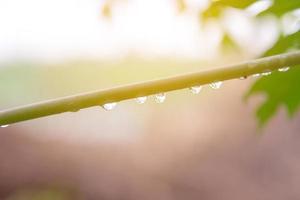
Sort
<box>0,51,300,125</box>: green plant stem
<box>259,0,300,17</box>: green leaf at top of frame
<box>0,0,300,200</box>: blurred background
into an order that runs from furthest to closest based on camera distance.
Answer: <box>0,0,300,200</box>: blurred background < <box>259,0,300,17</box>: green leaf at top of frame < <box>0,51,300,125</box>: green plant stem

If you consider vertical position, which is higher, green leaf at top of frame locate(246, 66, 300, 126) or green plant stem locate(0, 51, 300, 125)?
green plant stem locate(0, 51, 300, 125)

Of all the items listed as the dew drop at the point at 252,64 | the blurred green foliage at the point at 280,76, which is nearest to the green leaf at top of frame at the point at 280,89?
the blurred green foliage at the point at 280,76

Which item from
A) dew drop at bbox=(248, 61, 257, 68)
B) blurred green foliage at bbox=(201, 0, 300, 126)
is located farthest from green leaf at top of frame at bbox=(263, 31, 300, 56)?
dew drop at bbox=(248, 61, 257, 68)

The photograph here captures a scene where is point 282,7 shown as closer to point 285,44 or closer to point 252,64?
point 285,44

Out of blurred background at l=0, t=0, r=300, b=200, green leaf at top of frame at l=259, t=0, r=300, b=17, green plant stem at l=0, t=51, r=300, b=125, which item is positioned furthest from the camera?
blurred background at l=0, t=0, r=300, b=200

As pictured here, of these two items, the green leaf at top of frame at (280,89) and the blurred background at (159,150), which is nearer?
the green leaf at top of frame at (280,89)

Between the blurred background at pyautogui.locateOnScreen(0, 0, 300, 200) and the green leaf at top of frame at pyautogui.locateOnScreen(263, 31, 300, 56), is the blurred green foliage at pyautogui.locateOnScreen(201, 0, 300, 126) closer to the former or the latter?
the green leaf at top of frame at pyautogui.locateOnScreen(263, 31, 300, 56)

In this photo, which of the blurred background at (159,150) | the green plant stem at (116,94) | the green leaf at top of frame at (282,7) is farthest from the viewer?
the blurred background at (159,150)

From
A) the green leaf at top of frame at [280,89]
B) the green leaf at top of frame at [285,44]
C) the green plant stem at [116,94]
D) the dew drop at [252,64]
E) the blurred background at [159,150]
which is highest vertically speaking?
the green plant stem at [116,94]

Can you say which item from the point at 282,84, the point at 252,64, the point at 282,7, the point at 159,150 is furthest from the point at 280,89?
the point at 159,150

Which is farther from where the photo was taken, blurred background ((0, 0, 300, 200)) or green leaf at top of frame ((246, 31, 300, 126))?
blurred background ((0, 0, 300, 200))

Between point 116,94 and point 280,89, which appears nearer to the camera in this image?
point 116,94

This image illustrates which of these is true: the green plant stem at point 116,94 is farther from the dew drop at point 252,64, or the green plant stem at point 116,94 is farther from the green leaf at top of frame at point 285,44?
the green leaf at top of frame at point 285,44

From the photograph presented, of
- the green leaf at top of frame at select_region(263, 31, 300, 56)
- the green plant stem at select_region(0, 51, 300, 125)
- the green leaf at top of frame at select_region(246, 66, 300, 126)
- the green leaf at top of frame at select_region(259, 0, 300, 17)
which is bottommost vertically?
the green leaf at top of frame at select_region(246, 66, 300, 126)
